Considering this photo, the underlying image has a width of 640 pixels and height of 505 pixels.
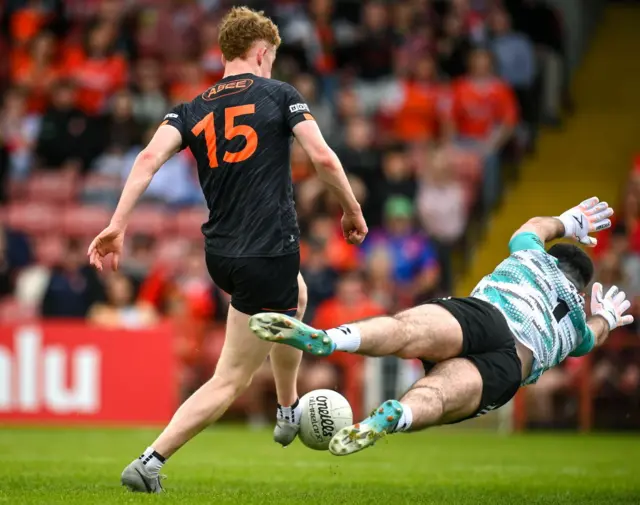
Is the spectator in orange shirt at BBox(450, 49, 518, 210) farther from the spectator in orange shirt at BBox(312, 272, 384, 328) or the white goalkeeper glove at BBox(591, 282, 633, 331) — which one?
the white goalkeeper glove at BBox(591, 282, 633, 331)

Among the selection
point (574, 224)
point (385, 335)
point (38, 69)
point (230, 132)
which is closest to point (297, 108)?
point (230, 132)

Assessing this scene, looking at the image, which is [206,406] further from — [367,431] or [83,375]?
[83,375]

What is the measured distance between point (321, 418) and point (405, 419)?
1.34 metres

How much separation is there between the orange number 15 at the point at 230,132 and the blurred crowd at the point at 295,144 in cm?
838

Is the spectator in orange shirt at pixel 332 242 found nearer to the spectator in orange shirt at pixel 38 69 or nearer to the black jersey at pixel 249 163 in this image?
the spectator in orange shirt at pixel 38 69

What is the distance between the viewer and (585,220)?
8484 mm

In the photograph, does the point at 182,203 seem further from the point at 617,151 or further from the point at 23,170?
the point at 617,151

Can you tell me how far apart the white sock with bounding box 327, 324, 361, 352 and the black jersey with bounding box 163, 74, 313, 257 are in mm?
878

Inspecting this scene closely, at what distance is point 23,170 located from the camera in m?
19.8

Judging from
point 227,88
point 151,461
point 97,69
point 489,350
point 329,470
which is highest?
point 97,69

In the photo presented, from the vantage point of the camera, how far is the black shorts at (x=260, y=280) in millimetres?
7715

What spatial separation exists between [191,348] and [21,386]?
2171mm

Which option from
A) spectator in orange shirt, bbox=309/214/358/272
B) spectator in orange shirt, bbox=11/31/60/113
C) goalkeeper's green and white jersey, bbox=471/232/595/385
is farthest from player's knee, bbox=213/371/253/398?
spectator in orange shirt, bbox=11/31/60/113

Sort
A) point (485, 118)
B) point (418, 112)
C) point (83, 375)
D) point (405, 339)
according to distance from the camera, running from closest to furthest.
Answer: point (405, 339) < point (83, 375) < point (485, 118) < point (418, 112)
